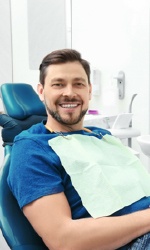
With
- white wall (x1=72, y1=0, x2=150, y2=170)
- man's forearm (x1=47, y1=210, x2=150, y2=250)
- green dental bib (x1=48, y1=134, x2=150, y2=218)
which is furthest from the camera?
white wall (x1=72, y1=0, x2=150, y2=170)

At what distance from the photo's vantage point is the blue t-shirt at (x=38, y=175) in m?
0.77

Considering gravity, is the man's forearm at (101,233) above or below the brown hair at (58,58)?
below

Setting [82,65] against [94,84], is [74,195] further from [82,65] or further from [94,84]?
[94,84]

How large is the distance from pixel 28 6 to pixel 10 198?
2494mm

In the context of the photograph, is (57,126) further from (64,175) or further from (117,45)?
(117,45)

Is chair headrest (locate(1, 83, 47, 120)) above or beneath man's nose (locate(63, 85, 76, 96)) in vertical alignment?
beneath

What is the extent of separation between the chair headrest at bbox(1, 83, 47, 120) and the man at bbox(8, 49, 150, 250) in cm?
68

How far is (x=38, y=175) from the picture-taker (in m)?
0.79

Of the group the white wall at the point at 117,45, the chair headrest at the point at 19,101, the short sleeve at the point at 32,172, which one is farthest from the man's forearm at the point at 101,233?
the white wall at the point at 117,45

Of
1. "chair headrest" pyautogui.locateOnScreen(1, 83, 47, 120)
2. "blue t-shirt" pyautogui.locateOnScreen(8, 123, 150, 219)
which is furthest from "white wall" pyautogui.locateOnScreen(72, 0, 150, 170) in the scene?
"blue t-shirt" pyautogui.locateOnScreen(8, 123, 150, 219)

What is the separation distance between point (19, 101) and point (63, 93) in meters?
0.77

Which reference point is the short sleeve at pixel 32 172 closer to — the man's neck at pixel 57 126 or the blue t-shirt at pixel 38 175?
the blue t-shirt at pixel 38 175

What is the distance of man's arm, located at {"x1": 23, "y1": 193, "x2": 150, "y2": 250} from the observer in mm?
726

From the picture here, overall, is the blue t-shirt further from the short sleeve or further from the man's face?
the man's face
